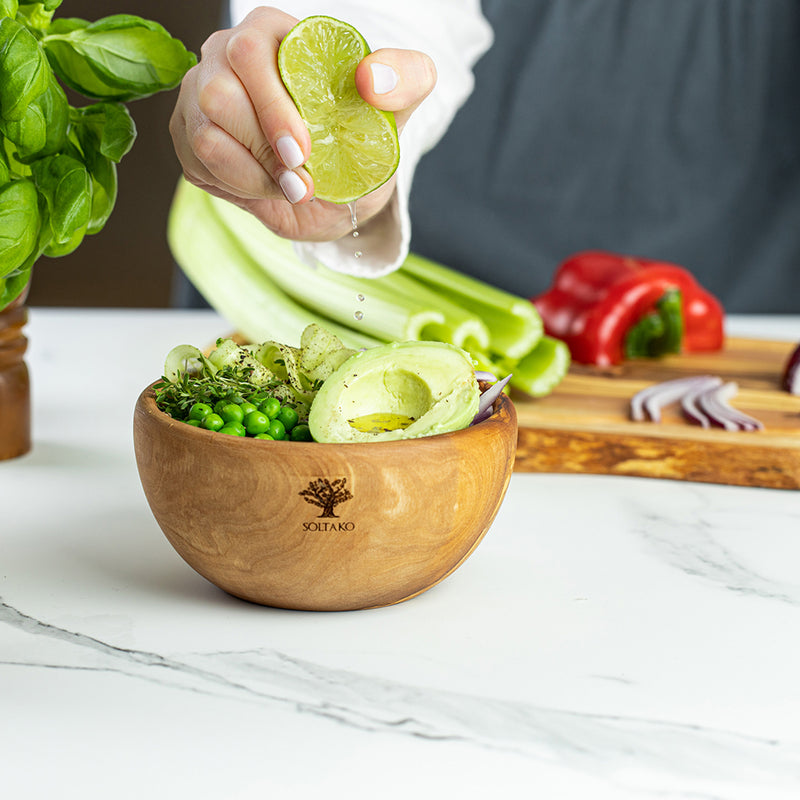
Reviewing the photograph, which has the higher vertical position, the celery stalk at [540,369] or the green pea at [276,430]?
the green pea at [276,430]

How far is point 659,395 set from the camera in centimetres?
140

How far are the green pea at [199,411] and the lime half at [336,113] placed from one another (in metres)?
0.27

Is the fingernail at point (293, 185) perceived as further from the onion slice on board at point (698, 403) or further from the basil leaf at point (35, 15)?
the onion slice on board at point (698, 403)

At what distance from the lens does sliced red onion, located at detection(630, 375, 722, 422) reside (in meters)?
1.33

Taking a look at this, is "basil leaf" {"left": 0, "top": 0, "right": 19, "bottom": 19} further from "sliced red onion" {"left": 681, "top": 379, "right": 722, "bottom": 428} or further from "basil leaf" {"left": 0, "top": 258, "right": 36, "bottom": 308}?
"sliced red onion" {"left": 681, "top": 379, "right": 722, "bottom": 428}

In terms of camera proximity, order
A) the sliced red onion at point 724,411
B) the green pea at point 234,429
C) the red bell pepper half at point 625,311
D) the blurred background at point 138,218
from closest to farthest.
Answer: the green pea at point 234,429, the sliced red onion at point 724,411, the red bell pepper half at point 625,311, the blurred background at point 138,218

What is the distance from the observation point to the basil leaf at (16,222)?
84 cm

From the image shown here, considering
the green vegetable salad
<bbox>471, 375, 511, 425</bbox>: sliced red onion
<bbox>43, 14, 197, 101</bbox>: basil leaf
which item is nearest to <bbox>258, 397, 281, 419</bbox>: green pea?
the green vegetable salad

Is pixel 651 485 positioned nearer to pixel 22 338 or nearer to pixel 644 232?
pixel 22 338

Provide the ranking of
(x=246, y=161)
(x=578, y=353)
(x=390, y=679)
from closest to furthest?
1. (x=390, y=679)
2. (x=246, y=161)
3. (x=578, y=353)

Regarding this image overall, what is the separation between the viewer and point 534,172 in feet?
9.25

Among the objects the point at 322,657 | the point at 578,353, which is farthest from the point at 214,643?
the point at 578,353

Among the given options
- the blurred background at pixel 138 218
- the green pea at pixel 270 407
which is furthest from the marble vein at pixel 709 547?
the blurred background at pixel 138 218

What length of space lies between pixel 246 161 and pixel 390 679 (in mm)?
492
